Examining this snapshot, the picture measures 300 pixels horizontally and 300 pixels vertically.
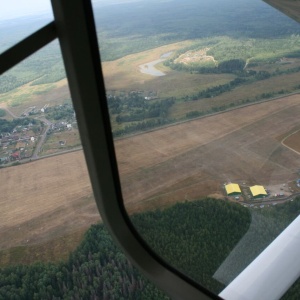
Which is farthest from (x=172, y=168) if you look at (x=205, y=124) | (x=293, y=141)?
(x=293, y=141)

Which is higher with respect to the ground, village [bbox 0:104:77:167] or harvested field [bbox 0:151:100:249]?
village [bbox 0:104:77:167]

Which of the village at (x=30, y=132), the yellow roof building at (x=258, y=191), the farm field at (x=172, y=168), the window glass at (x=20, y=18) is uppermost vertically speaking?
the window glass at (x=20, y=18)

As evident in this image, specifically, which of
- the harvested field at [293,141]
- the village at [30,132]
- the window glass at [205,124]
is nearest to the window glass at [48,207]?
the village at [30,132]

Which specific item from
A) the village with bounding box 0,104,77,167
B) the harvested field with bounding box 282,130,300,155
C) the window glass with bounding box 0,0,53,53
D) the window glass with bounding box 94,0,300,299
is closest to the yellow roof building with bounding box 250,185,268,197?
the window glass with bounding box 94,0,300,299

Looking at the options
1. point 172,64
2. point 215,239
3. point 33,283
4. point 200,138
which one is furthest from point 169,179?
point 33,283

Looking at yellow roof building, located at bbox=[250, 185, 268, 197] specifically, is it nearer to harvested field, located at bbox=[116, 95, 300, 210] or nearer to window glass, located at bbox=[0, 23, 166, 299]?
harvested field, located at bbox=[116, 95, 300, 210]

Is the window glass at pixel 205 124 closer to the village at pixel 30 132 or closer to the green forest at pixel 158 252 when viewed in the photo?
the green forest at pixel 158 252

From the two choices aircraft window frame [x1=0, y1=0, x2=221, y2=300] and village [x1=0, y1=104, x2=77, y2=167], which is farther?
village [x1=0, y1=104, x2=77, y2=167]

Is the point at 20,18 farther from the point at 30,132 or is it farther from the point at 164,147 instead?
the point at 164,147
